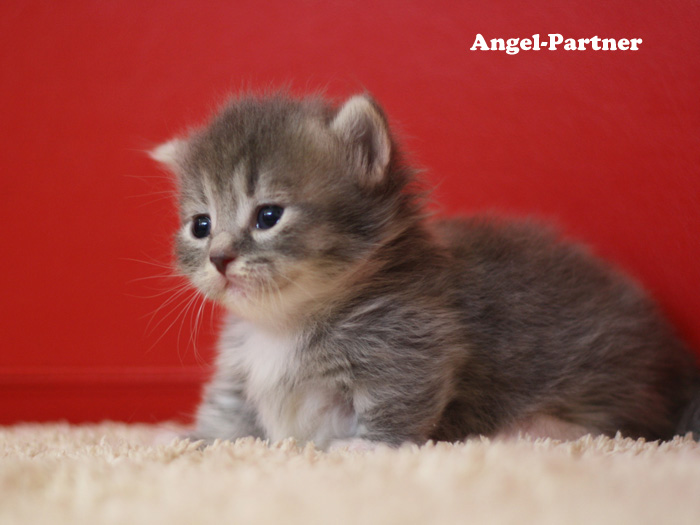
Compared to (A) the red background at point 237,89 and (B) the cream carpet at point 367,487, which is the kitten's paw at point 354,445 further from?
(A) the red background at point 237,89

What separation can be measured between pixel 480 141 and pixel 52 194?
52.4 inches

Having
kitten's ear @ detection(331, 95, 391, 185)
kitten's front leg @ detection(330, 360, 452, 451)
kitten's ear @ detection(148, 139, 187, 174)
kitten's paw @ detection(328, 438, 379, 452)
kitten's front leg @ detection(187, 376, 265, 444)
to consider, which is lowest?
kitten's front leg @ detection(187, 376, 265, 444)

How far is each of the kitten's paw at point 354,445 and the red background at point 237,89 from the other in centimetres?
98

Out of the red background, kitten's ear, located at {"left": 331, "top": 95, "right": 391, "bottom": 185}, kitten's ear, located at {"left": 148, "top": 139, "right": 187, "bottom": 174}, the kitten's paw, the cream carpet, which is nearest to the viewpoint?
the cream carpet

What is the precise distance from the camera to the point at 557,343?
1602 millimetres

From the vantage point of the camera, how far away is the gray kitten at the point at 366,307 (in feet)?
4.54

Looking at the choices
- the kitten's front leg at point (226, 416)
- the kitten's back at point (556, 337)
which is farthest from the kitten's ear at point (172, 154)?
the kitten's back at point (556, 337)

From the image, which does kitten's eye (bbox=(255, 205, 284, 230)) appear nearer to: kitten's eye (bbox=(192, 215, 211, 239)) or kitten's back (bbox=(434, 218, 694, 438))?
kitten's eye (bbox=(192, 215, 211, 239))

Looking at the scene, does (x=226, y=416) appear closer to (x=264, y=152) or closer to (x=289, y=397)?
(x=289, y=397)

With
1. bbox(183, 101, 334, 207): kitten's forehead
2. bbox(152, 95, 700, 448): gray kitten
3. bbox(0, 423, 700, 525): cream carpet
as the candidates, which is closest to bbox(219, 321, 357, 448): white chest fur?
bbox(152, 95, 700, 448): gray kitten

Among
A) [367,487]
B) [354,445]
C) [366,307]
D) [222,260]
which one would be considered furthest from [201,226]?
[367,487]

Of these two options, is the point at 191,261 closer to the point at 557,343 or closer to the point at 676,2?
the point at 557,343

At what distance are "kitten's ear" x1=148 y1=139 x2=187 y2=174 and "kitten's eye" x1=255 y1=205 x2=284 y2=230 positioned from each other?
35cm

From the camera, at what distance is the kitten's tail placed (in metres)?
1.71
